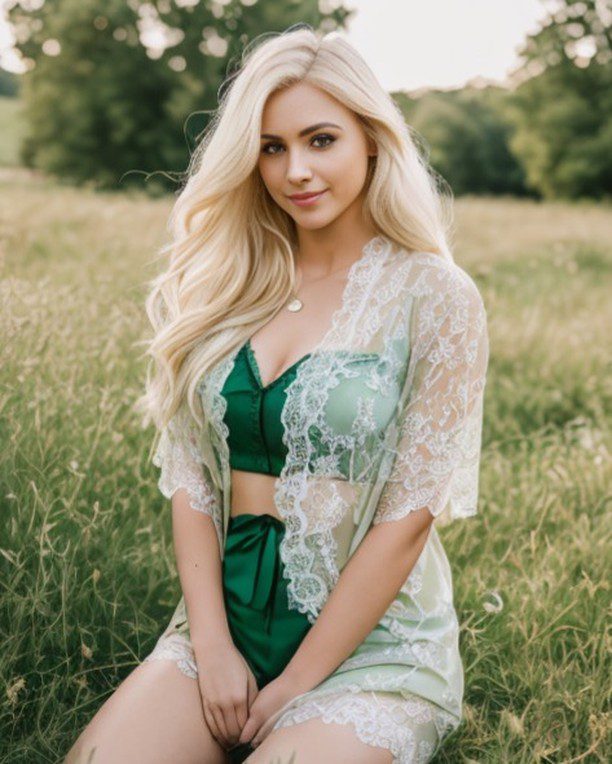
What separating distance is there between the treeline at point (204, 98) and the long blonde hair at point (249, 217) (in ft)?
46.3

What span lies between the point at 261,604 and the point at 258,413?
1.65 feet

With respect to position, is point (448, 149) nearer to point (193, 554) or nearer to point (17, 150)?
point (17, 150)

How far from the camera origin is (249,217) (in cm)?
293

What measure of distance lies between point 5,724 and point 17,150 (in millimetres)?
36462

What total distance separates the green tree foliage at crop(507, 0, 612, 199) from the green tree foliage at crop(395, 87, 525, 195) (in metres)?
2.44

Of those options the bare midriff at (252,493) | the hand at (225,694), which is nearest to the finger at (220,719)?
the hand at (225,694)

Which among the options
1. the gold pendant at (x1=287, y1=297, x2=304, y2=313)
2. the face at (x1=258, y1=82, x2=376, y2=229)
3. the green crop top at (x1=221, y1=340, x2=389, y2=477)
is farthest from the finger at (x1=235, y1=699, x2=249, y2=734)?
the face at (x1=258, y1=82, x2=376, y2=229)

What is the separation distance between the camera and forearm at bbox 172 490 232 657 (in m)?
2.51

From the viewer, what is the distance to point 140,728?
227 centimetres

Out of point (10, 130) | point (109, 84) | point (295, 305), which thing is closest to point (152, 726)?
point (295, 305)

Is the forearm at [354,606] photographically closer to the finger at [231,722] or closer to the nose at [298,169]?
the finger at [231,722]

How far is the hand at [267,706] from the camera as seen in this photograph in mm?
2344

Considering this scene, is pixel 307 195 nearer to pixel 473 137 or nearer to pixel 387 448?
pixel 387 448

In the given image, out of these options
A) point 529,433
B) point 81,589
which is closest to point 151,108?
point 529,433
